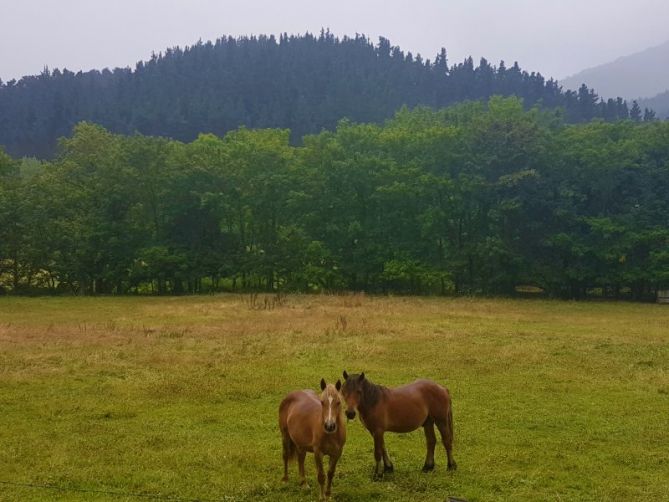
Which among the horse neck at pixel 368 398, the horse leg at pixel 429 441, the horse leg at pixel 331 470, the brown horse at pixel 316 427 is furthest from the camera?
the horse leg at pixel 429 441

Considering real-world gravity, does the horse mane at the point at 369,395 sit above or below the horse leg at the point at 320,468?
above

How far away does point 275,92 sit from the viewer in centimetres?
→ 17612

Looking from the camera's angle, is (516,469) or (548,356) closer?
(516,469)

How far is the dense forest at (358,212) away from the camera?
50.6 metres

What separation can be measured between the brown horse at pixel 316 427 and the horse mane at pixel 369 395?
0.78 meters

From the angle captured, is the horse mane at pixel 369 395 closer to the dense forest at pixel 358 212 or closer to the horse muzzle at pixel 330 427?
the horse muzzle at pixel 330 427

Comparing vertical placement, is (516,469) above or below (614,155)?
below

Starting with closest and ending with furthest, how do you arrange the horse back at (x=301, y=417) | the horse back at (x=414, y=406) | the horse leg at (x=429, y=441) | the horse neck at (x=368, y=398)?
the horse back at (x=301, y=417) < the horse neck at (x=368, y=398) < the horse back at (x=414, y=406) < the horse leg at (x=429, y=441)

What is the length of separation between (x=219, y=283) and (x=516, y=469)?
173 ft

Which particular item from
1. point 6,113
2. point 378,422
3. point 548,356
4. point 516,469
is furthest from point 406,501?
point 6,113

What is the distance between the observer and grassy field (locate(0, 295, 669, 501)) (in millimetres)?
9633

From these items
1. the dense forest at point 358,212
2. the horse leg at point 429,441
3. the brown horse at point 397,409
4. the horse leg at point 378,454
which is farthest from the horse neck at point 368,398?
the dense forest at point 358,212

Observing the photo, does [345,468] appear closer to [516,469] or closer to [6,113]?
[516,469]

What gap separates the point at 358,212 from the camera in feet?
186
